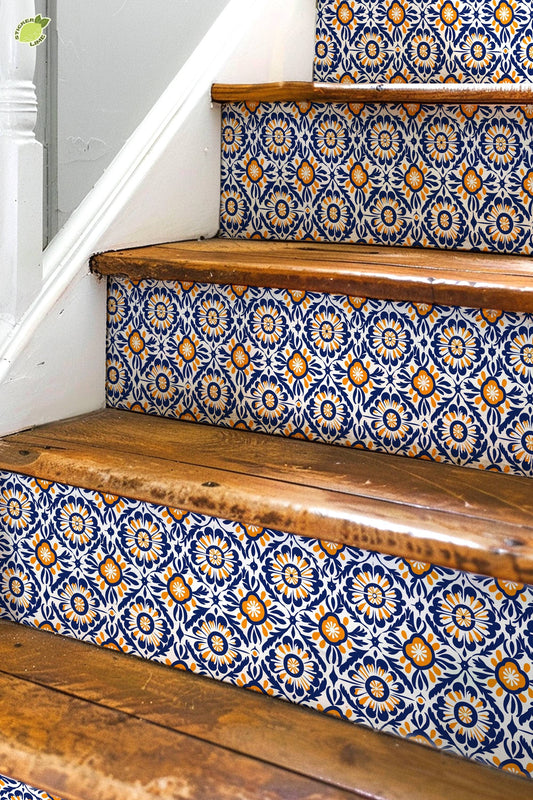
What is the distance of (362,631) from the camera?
38.0 inches

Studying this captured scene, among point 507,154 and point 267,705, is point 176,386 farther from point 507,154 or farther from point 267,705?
point 507,154

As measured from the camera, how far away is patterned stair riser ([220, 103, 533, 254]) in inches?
54.6

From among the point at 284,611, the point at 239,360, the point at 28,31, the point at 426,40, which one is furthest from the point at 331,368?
the point at 426,40

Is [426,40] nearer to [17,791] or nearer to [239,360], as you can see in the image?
[239,360]

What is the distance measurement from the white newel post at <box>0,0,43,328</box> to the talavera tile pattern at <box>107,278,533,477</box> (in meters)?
0.17

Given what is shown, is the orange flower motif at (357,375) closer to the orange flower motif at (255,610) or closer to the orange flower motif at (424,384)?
the orange flower motif at (424,384)

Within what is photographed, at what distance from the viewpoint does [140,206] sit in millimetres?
1422

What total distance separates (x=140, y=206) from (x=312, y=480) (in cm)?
60

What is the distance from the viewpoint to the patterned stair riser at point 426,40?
1.53 metres

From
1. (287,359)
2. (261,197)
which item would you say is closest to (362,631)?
(287,359)

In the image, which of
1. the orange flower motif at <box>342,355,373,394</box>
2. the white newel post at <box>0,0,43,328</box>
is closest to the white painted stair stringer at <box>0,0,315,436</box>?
the white newel post at <box>0,0,43,328</box>

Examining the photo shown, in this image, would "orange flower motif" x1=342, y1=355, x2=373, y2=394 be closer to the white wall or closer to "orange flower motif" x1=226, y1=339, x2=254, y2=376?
"orange flower motif" x1=226, y1=339, x2=254, y2=376

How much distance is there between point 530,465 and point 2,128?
798mm

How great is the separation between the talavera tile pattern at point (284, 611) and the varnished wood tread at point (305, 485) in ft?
0.10
